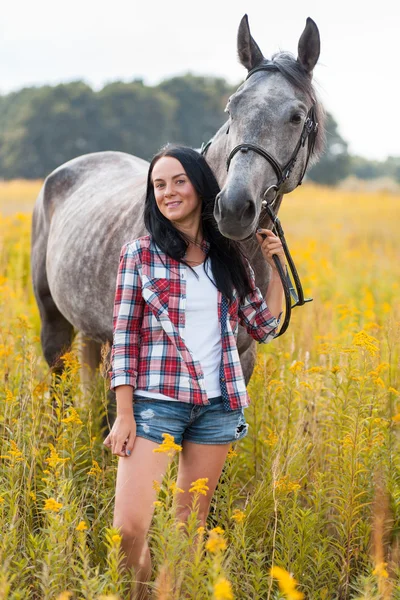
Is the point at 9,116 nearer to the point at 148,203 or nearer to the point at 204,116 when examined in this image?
the point at 204,116

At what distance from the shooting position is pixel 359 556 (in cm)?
262

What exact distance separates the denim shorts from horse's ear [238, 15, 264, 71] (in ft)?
4.81

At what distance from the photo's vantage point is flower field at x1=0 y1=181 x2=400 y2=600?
1.83 m

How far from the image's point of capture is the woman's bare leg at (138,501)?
206cm

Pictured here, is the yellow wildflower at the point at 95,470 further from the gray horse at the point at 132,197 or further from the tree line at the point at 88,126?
the tree line at the point at 88,126

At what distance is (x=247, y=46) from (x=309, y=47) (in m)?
0.27

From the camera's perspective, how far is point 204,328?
226 cm

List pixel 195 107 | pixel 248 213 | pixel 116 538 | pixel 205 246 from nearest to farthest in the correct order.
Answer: pixel 116 538 < pixel 248 213 < pixel 205 246 < pixel 195 107

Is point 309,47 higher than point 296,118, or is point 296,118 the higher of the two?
point 309,47

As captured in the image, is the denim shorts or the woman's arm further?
the woman's arm

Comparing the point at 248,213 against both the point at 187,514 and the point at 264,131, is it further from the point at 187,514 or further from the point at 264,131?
the point at 187,514

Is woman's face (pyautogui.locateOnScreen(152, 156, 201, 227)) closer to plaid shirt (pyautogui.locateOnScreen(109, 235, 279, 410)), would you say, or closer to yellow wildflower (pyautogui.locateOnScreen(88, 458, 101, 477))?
plaid shirt (pyautogui.locateOnScreen(109, 235, 279, 410))

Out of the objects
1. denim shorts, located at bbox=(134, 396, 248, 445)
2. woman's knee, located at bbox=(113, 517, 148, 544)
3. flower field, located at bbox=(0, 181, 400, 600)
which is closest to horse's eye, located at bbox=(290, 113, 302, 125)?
flower field, located at bbox=(0, 181, 400, 600)

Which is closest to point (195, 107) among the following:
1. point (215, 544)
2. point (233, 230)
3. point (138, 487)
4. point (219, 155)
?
point (219, 155)
